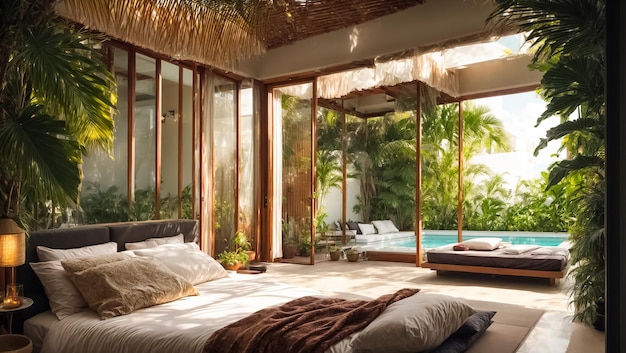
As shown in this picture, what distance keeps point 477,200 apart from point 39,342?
11.1 meters

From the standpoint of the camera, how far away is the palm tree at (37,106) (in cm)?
266

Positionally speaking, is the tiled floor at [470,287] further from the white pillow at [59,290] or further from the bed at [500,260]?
the white pillow at [59,290]

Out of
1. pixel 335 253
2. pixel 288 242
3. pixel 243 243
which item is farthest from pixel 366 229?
pixel 243 243

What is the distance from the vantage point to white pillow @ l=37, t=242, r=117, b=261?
3.39 meters

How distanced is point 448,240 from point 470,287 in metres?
5.93

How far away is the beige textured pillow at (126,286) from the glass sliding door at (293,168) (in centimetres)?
443

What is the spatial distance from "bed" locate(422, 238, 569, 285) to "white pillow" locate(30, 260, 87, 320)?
15.2 feet

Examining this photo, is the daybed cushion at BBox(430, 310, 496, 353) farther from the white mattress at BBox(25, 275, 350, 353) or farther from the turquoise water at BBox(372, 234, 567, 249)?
the turquoise water at BBox(372, 234, 567, 249)

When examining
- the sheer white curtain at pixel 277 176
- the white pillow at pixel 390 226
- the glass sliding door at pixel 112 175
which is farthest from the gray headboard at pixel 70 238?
the white pillow at pixel 390 226

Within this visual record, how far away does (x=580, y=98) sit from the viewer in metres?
3.30

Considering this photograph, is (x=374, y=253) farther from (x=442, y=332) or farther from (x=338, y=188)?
(x=442, y=332)

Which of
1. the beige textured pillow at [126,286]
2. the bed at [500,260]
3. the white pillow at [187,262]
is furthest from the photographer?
the bed at [500,260]

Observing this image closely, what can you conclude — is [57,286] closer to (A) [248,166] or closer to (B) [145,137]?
(B) [145,137]

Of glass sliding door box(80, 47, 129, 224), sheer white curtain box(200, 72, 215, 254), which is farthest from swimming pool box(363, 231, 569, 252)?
glass sliding door box(80, 47, 129, 224)
